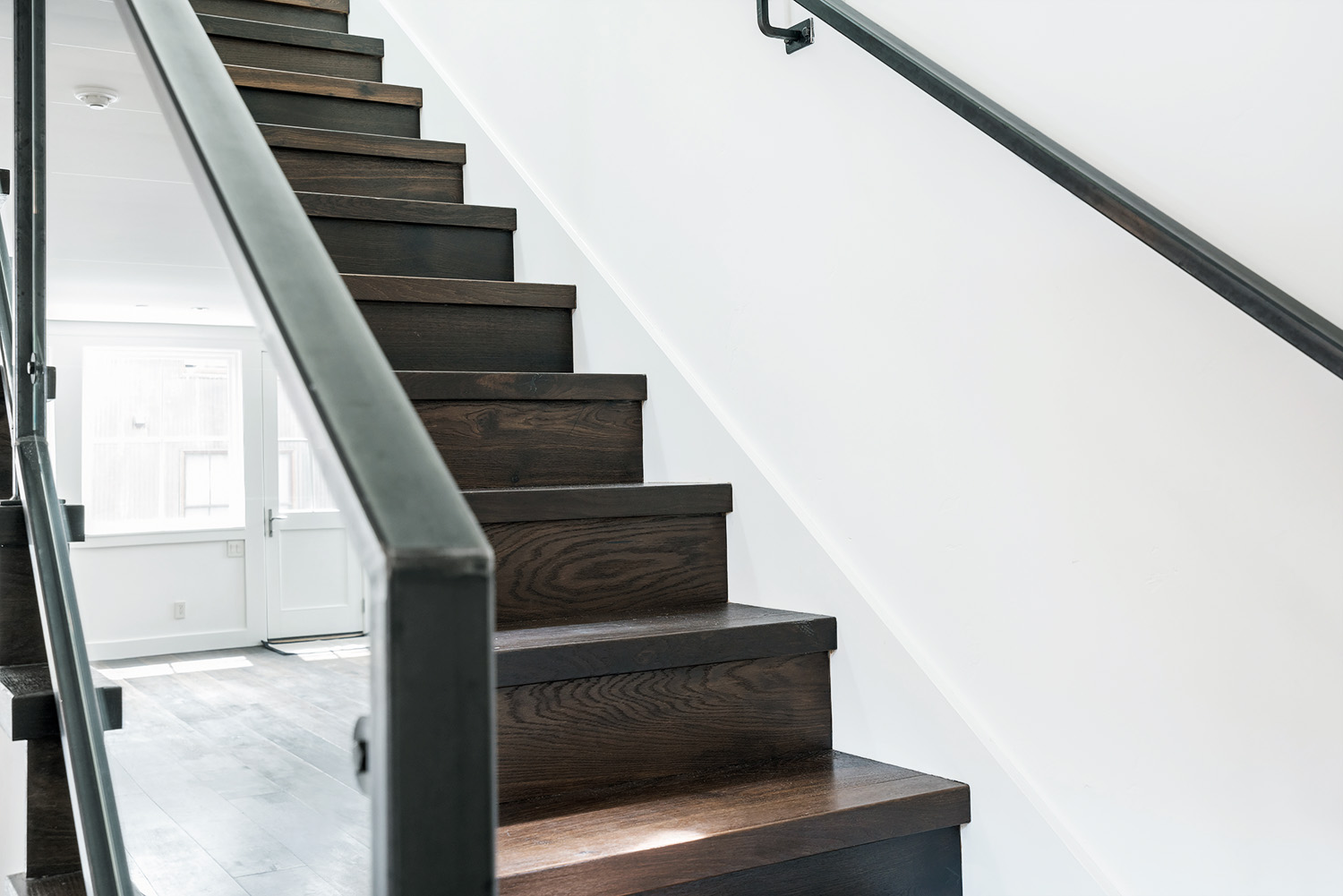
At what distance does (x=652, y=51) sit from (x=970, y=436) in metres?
0.95

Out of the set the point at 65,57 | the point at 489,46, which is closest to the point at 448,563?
the point at 489,46

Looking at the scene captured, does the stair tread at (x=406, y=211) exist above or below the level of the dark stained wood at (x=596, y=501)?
above

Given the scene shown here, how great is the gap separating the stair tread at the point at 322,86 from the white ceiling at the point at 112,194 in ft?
0.72

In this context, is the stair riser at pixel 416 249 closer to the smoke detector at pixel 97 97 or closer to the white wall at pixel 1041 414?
the white wall at pixel 1041 414

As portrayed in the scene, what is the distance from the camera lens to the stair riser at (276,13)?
9.58ft

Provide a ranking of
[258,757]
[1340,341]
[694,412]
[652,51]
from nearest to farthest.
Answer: [1340,341] < [694,412] < [652,51] < [258,757]

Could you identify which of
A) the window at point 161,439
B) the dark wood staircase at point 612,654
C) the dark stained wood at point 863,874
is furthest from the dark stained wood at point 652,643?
the window at point 161,439

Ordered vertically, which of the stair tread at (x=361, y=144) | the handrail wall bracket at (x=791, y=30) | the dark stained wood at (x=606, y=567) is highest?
the stair tread at (x=361, y=144)

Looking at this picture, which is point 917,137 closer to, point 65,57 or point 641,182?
point 641,182

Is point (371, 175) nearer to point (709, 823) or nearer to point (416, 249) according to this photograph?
point (416, 249)

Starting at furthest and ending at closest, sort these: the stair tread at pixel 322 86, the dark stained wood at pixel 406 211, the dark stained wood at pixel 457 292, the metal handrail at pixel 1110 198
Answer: the stair tread at pixel 322 86 < the dark stained wood at pixel 406 211 < the dark stained wood at pixel 457 292 < the metal handrail at pixel 1110 198

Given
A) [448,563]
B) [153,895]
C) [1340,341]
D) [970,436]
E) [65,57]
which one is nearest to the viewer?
[448,563]

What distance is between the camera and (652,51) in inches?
72.1

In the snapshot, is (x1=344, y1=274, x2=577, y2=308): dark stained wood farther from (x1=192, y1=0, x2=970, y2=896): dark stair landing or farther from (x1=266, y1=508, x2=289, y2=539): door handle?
(x1=266, y1=508, x2=289, y2=539): door handle
